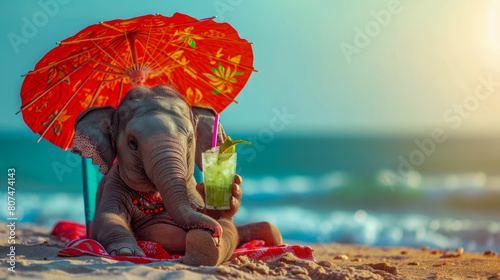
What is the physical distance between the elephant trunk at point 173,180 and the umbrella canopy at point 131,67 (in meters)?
0.99

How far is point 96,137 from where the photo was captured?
4230 mm

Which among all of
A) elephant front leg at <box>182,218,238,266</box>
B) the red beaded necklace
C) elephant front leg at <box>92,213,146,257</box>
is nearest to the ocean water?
the red beaded necklace

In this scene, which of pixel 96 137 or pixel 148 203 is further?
pixel 148 203

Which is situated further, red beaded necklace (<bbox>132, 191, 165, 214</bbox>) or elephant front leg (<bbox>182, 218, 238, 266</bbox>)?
red beaded necklace (<bbox>132, 191, 165, 214</bbox>)

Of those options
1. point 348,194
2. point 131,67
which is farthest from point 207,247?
point 348,194

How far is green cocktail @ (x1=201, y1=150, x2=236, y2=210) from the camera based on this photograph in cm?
359

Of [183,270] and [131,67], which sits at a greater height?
[131,67]

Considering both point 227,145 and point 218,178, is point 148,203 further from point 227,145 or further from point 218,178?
point 227,145

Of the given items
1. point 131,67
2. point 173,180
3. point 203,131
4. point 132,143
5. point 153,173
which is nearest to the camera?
point 173,180

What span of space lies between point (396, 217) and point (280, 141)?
24.5 m

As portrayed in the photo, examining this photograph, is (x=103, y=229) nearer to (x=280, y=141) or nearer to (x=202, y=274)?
(x=202, y=274)

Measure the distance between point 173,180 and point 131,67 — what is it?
1407mm

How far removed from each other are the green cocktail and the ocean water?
4.21 meters

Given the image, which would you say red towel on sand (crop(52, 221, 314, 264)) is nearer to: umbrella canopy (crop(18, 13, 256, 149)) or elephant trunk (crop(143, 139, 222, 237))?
elephant trunk (crop(143, 139, 222, 237))
